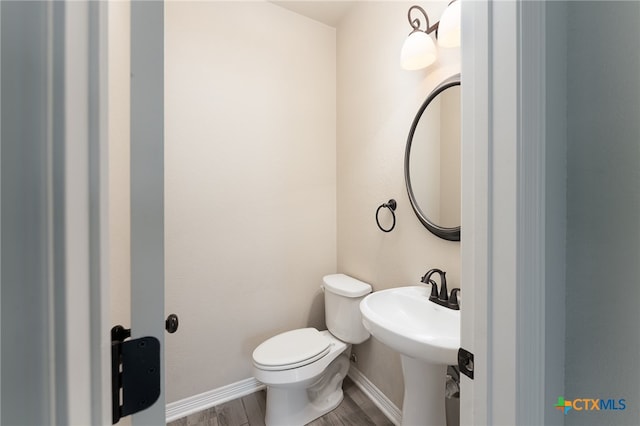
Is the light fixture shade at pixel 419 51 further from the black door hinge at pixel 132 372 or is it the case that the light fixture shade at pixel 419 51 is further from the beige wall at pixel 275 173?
the black door hinge at pixel 132 372

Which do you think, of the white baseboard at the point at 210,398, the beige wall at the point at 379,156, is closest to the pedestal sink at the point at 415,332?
the beige wall at the point at 379,156

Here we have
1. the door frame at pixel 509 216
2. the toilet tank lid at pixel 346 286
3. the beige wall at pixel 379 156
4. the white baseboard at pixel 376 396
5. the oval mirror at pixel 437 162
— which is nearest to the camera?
the door frame at pixel 509 216

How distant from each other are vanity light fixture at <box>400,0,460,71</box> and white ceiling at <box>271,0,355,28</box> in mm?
670

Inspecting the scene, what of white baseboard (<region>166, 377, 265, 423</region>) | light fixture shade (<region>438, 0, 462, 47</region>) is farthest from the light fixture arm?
white baseboard (<region>166, 377, 265, 423</region>)

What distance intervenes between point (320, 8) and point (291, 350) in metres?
2.14

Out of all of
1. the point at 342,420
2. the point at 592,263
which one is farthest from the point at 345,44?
the point at 342,420

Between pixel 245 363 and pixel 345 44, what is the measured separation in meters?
2.25

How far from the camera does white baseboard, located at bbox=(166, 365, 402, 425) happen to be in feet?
5.00

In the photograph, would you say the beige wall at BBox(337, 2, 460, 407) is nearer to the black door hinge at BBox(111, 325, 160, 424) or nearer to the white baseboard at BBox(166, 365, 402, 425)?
the white baseboard at BBox(166, 365, 402, 425)

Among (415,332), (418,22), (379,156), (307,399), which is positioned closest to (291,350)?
(307,399)

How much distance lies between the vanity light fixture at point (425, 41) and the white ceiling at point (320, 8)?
2.20 feet

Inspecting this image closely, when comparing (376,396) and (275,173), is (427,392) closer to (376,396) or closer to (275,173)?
(376,396)

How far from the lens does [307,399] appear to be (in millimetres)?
1527

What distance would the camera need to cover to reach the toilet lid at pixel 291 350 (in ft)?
4.48
